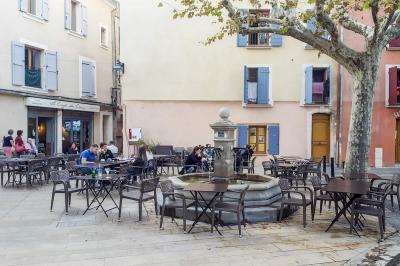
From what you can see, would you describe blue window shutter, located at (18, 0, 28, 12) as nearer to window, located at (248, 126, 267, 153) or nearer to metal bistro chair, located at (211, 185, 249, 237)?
window, located at (248, 126, 267, 153)

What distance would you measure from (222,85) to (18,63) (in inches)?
336

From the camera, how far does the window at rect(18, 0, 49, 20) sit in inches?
669

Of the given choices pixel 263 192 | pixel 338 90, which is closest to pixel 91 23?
pixel 338 90

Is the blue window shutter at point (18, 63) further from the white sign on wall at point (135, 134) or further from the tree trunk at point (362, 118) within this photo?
the tree trunk at point (362, 118)

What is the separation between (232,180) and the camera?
934 cm

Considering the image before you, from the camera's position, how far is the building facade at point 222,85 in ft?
61.1

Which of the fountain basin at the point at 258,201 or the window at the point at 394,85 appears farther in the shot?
the window at the point at 394,85

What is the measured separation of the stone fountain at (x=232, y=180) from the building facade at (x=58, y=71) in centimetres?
1032

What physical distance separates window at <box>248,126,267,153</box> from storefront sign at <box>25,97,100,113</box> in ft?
27.9

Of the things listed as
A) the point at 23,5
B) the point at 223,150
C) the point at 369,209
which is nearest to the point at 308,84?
the point at 223,150

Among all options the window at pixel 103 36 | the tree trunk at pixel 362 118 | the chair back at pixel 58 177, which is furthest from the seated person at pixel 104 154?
the window at pixel 103 36

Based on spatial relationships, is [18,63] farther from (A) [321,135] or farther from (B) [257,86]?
(A) [321,135]

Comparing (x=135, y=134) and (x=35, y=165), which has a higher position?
(x=135, y=134)

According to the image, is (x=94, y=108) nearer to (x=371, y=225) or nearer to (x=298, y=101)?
(x=298, y=101)
